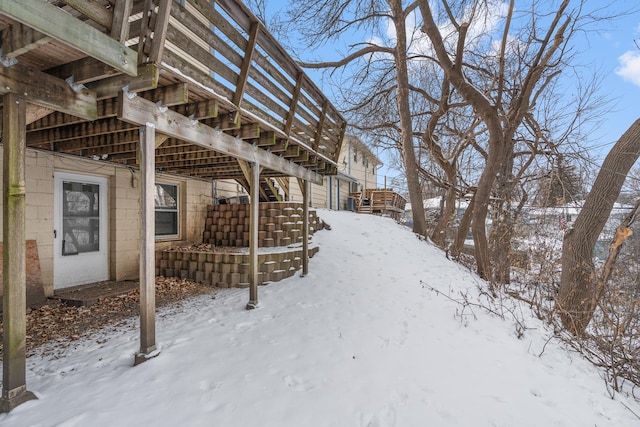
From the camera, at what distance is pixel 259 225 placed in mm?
6621

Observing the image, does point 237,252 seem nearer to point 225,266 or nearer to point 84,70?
point 225,266

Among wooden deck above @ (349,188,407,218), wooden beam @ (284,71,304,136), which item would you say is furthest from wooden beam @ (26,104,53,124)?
wooden deck above @ (349,188,407,218)

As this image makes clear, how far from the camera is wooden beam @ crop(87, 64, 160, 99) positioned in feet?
7.55

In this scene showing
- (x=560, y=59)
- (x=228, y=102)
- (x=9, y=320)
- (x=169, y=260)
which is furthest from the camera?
(x=560, y=59)

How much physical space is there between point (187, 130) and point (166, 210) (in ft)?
13.3

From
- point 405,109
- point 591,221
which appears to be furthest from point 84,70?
point 405,109

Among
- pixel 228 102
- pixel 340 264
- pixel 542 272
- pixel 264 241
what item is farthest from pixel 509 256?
pixel 228 102

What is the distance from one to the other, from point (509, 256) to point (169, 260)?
21.8 feet

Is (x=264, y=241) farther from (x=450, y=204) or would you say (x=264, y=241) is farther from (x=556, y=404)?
(x=450, y=204)

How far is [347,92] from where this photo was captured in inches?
438

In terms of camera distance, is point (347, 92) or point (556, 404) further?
point (347, 92)

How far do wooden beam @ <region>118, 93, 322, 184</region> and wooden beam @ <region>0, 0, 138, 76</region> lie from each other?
1.31 ft

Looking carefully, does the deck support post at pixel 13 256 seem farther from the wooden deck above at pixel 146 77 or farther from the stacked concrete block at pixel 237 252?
the stacked concrete block at pixel 237 252

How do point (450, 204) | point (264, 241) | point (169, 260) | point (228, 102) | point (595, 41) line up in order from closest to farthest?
point (228, 102) < point (169, 260) < point (264, 241) < point (595, 41) < point (450, 204)
